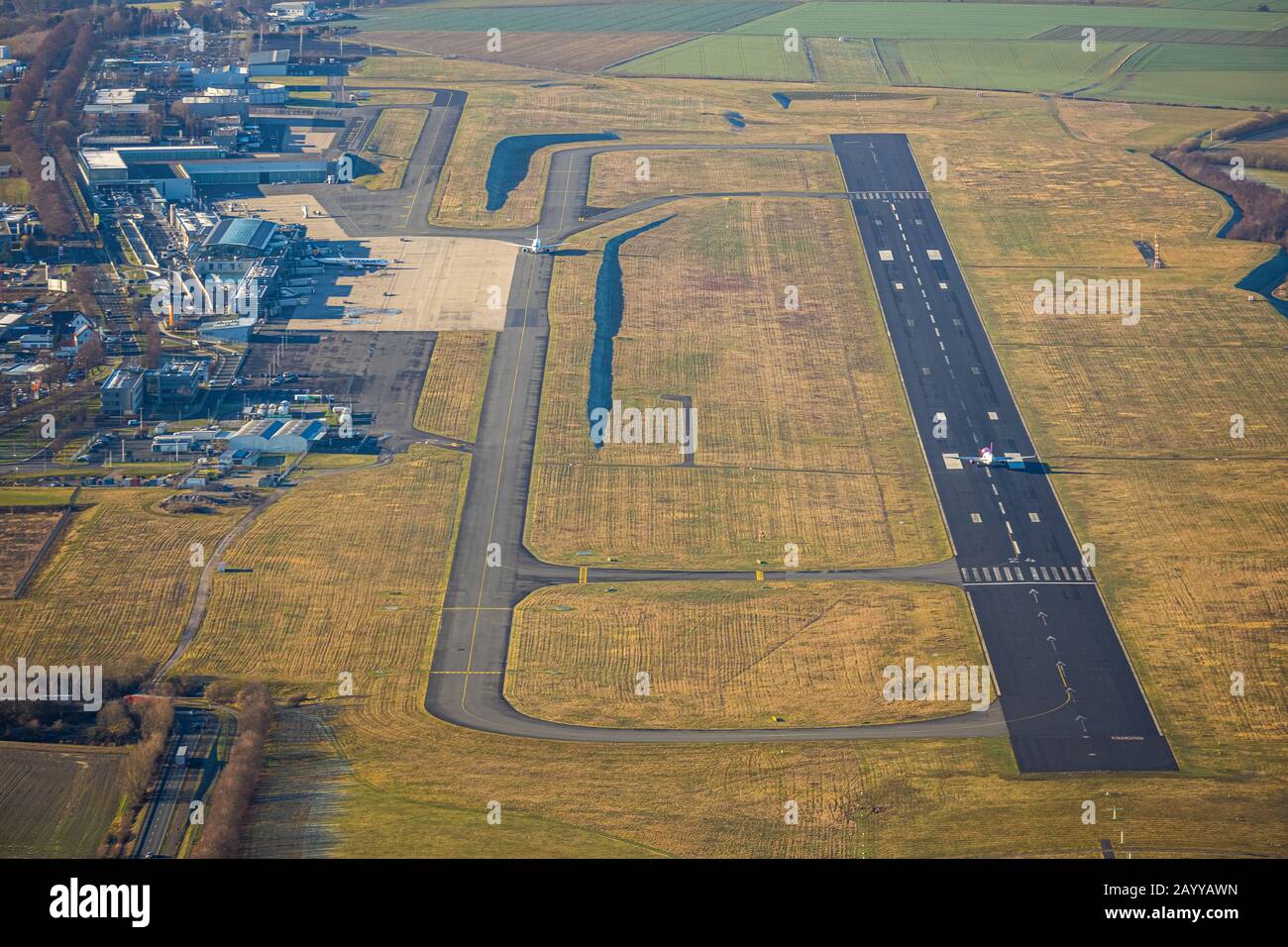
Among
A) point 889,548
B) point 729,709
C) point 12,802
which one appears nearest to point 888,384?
point 889,548

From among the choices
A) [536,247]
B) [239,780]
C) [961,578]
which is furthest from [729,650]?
[536,247]

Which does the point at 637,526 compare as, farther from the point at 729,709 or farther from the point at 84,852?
the point at 84,852

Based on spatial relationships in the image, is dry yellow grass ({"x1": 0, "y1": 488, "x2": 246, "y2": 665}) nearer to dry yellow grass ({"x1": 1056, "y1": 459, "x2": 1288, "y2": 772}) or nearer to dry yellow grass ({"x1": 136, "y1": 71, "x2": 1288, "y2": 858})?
dry yellow grass ({"x1": 136, "y1": 71, "x2": 1288, "y2": 858})

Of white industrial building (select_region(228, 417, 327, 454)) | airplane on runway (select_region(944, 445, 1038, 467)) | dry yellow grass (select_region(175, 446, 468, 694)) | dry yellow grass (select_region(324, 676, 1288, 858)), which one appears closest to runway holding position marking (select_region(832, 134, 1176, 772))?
airplane on runway (select_region(944, 445, 1038, 467))

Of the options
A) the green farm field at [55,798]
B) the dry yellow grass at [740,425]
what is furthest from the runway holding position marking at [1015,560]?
the green farm field at [55,798]

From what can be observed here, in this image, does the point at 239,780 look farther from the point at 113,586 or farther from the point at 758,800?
the point at 758,800
